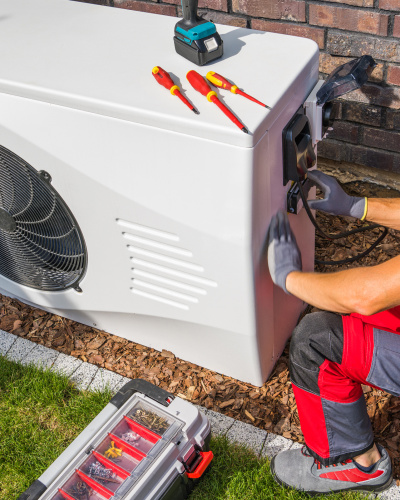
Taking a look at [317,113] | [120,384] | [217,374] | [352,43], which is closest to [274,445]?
[217,374]

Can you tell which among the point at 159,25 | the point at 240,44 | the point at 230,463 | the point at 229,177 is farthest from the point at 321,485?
the point at 159,25

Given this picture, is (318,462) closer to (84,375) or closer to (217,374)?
(217,374)

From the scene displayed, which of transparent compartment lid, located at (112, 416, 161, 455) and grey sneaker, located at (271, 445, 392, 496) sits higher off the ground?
transparent compartment lid, located at (112, 416, 161, 455)

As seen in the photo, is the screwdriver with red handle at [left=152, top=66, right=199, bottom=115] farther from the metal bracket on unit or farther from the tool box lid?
the metal bracket on unit

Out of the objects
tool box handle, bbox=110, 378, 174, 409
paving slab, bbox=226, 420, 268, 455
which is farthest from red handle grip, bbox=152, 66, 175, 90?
paving slab, bbox=226, 420, 268, 455

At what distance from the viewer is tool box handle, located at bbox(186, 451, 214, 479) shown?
170 cm

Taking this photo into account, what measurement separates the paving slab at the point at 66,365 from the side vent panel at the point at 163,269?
0.46 m

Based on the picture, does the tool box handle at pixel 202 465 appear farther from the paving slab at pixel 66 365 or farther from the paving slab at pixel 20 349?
the paving slab at pixel 20 349

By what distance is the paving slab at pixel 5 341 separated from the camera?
2.28m

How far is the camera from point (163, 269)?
71.1 inches

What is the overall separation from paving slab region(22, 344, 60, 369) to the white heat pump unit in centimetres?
24

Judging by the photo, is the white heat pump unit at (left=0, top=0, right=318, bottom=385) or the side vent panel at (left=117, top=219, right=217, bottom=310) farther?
the side vent panel at (left=117, top=219, right=217, bottom=310)

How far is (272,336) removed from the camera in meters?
1.95

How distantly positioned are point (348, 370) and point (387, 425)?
0.49 m
